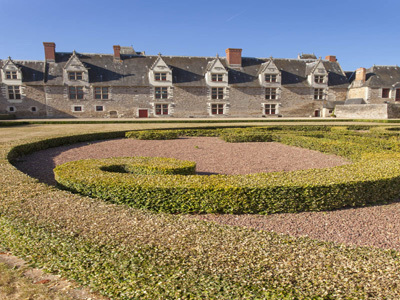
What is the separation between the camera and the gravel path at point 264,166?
506 cm

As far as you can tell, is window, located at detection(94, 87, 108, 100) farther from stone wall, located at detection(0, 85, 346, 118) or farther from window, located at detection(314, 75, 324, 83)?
window, located at detection(314, 75, 324, 83)

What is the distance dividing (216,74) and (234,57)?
3.83 m

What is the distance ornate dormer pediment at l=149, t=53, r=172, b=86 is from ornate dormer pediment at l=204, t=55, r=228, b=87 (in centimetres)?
449

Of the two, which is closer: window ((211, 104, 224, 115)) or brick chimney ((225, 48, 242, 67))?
window ((211, 104, 224, 115))

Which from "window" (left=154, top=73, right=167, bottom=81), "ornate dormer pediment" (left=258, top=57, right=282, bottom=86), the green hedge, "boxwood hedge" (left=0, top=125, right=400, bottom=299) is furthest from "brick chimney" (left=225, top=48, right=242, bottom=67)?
"boxwood hedge" (left=0, top=125, right=400, bottom=299)

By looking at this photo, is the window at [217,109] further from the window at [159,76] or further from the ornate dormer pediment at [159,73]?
the window at [159,76]

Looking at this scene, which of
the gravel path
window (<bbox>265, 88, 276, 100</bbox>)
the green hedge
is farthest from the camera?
window (<bbox>265, 88, 276, 100</bbox>)

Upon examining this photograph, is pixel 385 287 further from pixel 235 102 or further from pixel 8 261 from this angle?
pixel 235 102

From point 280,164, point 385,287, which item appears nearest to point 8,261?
point 385,287

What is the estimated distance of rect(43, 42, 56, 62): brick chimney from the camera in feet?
109

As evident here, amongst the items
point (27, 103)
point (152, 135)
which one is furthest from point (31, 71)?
point (152, 135)

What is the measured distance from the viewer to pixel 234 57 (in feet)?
122

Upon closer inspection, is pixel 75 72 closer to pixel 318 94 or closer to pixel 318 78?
pixel 318 78

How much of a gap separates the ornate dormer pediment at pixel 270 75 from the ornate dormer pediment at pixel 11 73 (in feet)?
88.8
